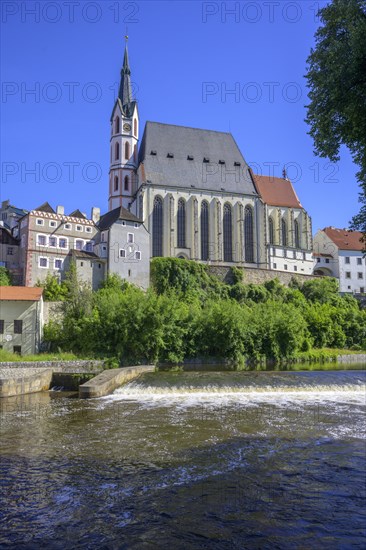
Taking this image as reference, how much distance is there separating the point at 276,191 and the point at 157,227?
81.3 feet

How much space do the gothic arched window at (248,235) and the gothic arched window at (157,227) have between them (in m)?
13.4

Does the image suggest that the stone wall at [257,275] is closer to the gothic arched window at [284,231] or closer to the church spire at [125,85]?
the gothic arched window at [284,231]

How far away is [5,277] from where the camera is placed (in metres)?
47.1

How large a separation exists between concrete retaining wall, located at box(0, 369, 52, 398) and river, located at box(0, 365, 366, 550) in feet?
8.10

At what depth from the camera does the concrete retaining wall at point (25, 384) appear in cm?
2081

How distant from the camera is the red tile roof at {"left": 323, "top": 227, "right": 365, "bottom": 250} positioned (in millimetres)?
76188

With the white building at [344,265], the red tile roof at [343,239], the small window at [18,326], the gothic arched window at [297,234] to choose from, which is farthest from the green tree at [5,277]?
the red tile roof at [343,239]

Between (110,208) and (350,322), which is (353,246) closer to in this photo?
(350,322)

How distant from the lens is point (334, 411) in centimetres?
1750

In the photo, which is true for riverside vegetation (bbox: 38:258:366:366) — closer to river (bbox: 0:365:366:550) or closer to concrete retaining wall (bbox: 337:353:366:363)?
concrete retaining wall (bbox: 337:353:366:363)

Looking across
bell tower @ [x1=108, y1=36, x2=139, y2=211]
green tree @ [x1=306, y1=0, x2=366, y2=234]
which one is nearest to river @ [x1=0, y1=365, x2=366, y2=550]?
green tree @ [x1=306, y1=0, x2=366, y2=234]

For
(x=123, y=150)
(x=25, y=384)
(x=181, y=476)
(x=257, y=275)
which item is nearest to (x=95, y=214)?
(x=123, y=150)

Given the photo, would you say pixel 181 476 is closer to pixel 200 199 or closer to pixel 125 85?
pixel 200 199

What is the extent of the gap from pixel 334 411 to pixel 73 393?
12.1 m
